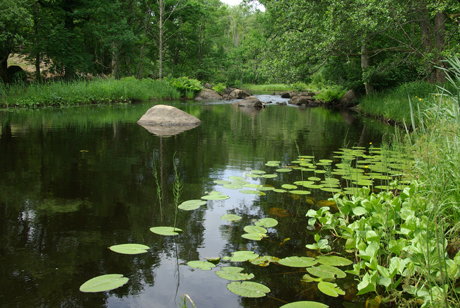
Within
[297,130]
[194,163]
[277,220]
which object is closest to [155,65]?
[297,130]

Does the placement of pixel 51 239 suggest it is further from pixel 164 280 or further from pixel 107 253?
pixel 164 280

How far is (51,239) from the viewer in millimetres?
2801

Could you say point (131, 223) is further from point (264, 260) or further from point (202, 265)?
point (264, 260)

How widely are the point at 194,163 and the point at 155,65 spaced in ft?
102

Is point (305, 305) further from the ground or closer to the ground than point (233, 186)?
closer to the ground

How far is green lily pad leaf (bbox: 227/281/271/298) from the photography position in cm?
212

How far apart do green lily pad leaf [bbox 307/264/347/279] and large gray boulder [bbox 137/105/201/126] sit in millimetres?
8741

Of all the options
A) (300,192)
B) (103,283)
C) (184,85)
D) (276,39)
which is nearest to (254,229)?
(300,192)

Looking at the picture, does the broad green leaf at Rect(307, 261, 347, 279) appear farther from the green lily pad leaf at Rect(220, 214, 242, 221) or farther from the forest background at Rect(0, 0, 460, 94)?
the forest background at Rect(0, 0, 460, 94)

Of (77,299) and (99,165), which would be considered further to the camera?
(99,165)

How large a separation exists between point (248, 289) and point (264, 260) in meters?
0.40

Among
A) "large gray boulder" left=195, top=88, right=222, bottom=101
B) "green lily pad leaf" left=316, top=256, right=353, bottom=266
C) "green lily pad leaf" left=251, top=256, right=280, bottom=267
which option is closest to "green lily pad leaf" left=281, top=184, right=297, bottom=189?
"green lily pad leaf" left=316, top=256, right=353, bottom=266

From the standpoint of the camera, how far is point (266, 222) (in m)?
3.19


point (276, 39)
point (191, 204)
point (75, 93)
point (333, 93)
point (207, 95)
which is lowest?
point (191, 204)
